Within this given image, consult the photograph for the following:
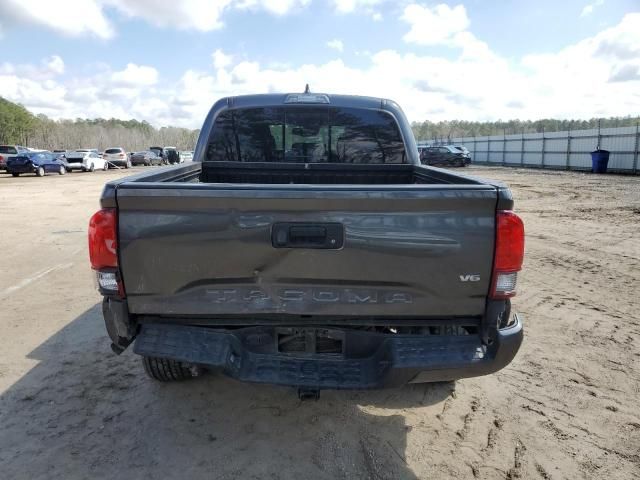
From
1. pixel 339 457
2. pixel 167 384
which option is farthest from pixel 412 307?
pixel 167 384

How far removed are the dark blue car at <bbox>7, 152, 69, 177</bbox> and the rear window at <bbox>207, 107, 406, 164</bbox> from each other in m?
27.9

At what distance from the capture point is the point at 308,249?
2414 millimetres

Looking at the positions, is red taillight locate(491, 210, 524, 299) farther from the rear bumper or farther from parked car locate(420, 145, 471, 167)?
parked car locate(420, 145, 471, 167)

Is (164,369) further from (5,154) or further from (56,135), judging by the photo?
(56,135)

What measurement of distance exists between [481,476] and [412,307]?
1040 mm

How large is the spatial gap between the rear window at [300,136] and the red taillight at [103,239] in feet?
7.38

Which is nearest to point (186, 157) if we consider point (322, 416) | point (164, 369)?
point (164, 369)

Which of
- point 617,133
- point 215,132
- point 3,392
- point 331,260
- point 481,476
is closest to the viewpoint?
point 331,260

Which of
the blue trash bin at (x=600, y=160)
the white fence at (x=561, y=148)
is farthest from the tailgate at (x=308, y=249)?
the blue trash bin at (x=600, y=160)

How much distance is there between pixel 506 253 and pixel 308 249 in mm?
1039

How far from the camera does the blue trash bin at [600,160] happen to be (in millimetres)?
26859

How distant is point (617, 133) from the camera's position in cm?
2708

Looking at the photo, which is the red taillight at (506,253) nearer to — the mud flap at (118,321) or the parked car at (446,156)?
the mud flap at (118,321)

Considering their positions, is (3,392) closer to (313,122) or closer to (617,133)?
(313,122)
